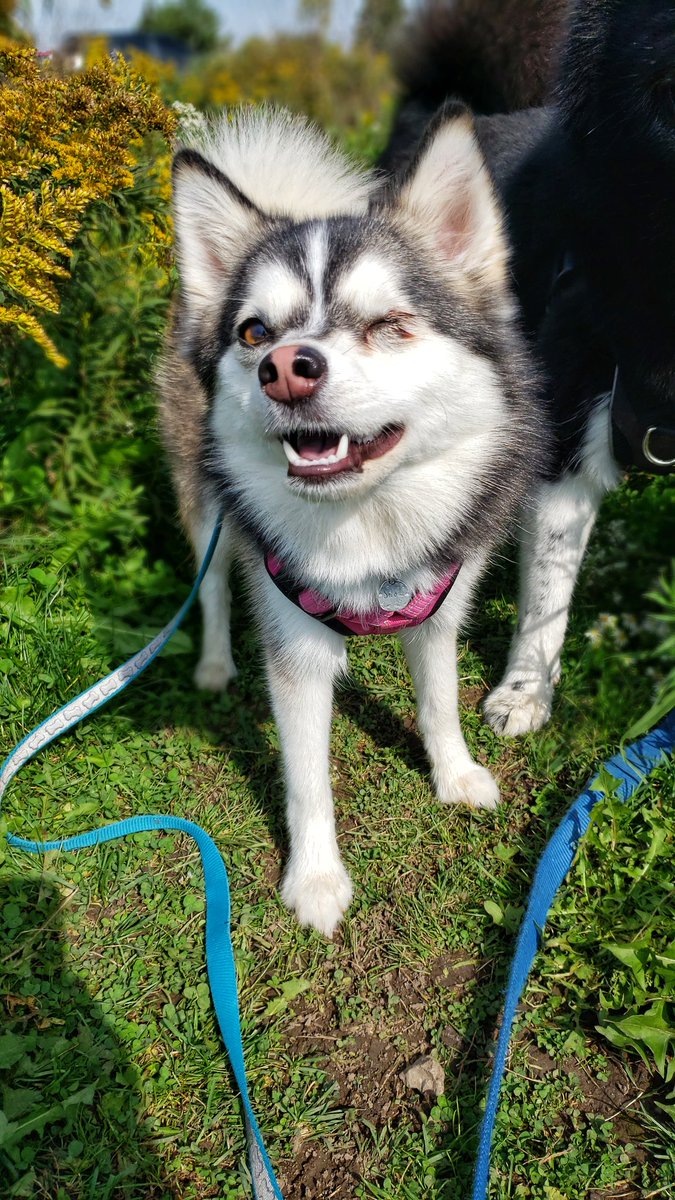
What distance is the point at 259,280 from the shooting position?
1.65 m

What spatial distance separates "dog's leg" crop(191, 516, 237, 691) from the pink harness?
0.87 meters

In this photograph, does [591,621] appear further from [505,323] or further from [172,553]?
[172,553]

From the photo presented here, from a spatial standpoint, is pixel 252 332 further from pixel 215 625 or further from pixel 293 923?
pixel 293 923

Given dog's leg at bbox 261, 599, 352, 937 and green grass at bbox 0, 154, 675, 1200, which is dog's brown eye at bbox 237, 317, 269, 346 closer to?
dog's leg at bbox 261, 599, 352, 937

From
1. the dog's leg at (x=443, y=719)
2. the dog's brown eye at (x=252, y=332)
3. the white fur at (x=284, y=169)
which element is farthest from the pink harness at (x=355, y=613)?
the white fur at (x=284, y=169)

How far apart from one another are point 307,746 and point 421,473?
28.6 inches

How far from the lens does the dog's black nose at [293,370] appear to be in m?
1.39

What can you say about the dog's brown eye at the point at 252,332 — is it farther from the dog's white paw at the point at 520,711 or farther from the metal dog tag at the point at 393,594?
the dog's white paw at the point at 520,711

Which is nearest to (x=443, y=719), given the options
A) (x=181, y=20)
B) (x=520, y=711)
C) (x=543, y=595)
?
(x=520, y=711)

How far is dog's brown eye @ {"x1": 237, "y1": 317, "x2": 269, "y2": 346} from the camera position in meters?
1.64

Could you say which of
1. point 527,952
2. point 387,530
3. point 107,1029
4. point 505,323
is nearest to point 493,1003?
point 527,952

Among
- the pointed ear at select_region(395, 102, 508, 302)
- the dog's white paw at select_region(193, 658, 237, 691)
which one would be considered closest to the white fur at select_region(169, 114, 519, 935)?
the pointed ear at select_region(395, 102, 508, 302)

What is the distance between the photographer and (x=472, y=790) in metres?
2.28

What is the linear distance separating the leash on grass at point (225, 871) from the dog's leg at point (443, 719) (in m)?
0.31
